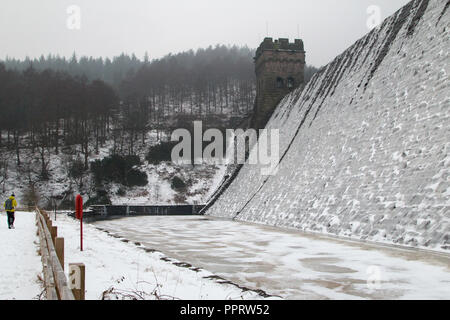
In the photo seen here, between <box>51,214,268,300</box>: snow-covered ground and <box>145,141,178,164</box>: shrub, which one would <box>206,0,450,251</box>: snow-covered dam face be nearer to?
<box>51,214,268,300</box>: snow-covered ground

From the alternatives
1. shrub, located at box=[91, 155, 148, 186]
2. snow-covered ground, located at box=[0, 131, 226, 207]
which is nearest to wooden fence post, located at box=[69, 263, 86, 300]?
snow-covered ground, located at box=[0, 131, 226, 207]

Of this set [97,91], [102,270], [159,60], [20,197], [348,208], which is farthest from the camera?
[159,60]

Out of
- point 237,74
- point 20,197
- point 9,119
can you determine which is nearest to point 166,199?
point 20,197

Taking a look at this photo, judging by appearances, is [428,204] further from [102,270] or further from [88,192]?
[88,192]

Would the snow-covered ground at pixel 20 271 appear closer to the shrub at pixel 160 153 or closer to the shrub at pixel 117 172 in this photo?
the shrub at pixel 117 172

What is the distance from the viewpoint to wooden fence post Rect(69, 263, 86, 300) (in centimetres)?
333

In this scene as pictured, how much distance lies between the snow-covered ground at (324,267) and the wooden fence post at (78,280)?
2.87 m

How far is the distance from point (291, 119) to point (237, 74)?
67293 mm

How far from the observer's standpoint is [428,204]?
9172mm

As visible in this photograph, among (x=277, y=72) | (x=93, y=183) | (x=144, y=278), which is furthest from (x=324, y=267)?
(x=93, y=183)

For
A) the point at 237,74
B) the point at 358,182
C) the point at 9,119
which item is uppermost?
the point at 237,74

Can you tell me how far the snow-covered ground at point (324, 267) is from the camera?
18.1ft

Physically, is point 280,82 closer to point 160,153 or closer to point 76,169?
point 160,153

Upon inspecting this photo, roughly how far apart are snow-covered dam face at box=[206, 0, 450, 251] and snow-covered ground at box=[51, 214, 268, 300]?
5206mm
